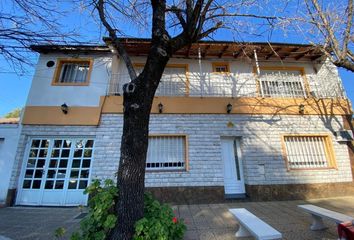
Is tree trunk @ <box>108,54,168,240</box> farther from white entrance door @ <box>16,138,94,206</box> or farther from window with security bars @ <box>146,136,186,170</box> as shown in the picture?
white entrance door @ <box>16,138,94,206</box>

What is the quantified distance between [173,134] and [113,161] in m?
2.33

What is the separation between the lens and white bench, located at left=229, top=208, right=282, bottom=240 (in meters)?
2.52

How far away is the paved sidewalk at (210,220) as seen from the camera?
3.59 meters

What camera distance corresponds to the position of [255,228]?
281cm

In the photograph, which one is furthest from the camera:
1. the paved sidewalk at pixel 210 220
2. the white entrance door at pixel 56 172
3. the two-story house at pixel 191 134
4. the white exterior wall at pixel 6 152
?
the two-story house at pixel 191 134

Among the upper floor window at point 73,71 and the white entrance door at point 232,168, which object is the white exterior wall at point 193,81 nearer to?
the upper floor window at point 73,71

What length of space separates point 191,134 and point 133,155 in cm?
408

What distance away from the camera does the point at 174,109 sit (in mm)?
6832

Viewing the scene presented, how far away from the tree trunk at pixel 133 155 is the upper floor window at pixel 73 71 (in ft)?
17.8

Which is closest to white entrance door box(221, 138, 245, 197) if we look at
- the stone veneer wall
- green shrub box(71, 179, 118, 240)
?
the stone veneer wall

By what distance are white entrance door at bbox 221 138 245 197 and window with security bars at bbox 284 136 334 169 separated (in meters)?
1.84

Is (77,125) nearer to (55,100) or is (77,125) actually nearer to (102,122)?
(102,122)

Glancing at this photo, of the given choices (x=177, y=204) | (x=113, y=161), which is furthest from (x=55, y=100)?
(x=177, y=204)

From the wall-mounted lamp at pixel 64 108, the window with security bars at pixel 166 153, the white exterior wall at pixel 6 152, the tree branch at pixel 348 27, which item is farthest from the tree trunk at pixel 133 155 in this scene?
the white exterior wall at pixel 6 152
